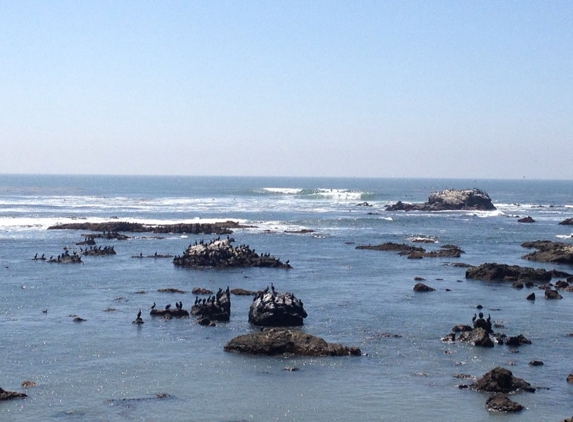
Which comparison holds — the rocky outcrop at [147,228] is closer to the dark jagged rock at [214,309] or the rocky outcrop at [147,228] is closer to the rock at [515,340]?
the dark jagged rock at [214,309]

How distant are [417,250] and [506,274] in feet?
70.9

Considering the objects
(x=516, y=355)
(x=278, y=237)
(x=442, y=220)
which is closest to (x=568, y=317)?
(x=516, y=355)

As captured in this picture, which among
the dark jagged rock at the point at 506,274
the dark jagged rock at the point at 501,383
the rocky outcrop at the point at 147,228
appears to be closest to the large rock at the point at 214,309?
the dark jagged rock at the point at 501,383

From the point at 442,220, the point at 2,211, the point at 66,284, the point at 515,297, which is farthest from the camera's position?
the point at 2,211

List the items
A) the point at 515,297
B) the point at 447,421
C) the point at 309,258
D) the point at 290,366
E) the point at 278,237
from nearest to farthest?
the point at 447,421
the point at 290,366
the point at 515,297
the point at 309,258
the point at 278,237

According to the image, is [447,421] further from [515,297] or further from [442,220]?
[442,220]

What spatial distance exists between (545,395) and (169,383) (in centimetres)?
1863

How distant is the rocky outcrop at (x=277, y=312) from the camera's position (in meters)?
52.1

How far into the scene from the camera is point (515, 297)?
210 feet

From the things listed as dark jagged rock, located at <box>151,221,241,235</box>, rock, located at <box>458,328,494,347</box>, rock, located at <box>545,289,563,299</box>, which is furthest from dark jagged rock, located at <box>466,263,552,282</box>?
dark jagged rock, located at <box>151,221,241,235</box>

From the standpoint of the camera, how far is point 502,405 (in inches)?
1371

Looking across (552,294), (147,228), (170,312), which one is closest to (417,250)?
(552,294)

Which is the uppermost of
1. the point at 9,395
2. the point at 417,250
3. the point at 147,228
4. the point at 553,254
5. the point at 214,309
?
the point at 553,254

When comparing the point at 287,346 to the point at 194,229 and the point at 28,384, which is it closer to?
the point at 28,384
